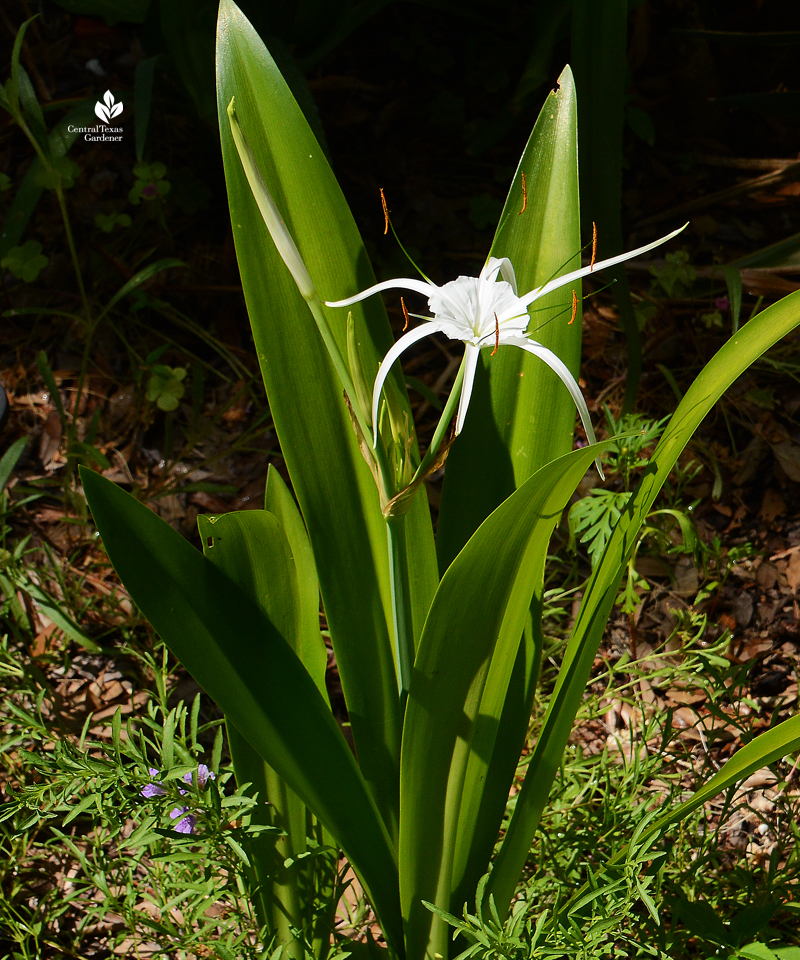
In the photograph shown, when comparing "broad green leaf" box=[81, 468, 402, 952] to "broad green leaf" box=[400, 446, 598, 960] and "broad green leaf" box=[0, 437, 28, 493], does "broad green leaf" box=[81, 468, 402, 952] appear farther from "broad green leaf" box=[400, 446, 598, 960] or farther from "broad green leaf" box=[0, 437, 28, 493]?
"broad green leaf" box=[0, 437, 28, 493]

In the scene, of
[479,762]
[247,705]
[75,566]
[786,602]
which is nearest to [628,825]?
[479,762]

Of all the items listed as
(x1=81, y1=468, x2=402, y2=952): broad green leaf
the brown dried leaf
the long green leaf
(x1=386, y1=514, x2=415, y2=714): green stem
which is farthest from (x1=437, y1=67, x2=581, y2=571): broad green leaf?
the brown dried leaf

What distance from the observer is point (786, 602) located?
123 cm

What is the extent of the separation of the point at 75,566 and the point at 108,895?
64cm

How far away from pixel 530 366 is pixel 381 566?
0.23m

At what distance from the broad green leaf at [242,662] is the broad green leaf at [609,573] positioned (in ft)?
0.42

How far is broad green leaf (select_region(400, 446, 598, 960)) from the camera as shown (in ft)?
1.71

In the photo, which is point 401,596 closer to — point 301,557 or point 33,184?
point 301,557

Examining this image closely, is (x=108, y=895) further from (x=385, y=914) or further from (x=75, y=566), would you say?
(x=75, y=566)

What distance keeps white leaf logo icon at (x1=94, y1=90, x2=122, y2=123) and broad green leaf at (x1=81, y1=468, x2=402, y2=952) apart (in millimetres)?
1171

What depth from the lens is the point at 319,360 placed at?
0.67 metres

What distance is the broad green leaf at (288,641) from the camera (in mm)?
619

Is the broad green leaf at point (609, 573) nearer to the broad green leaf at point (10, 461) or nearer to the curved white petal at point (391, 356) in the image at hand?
the curved white petal at point (391, 356)

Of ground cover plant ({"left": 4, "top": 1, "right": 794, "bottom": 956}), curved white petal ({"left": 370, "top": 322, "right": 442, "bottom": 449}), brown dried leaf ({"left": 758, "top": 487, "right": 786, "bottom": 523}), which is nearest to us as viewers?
curved white petal ({"left": 370, "top": 322, "right": 442, "bottom": 449})
